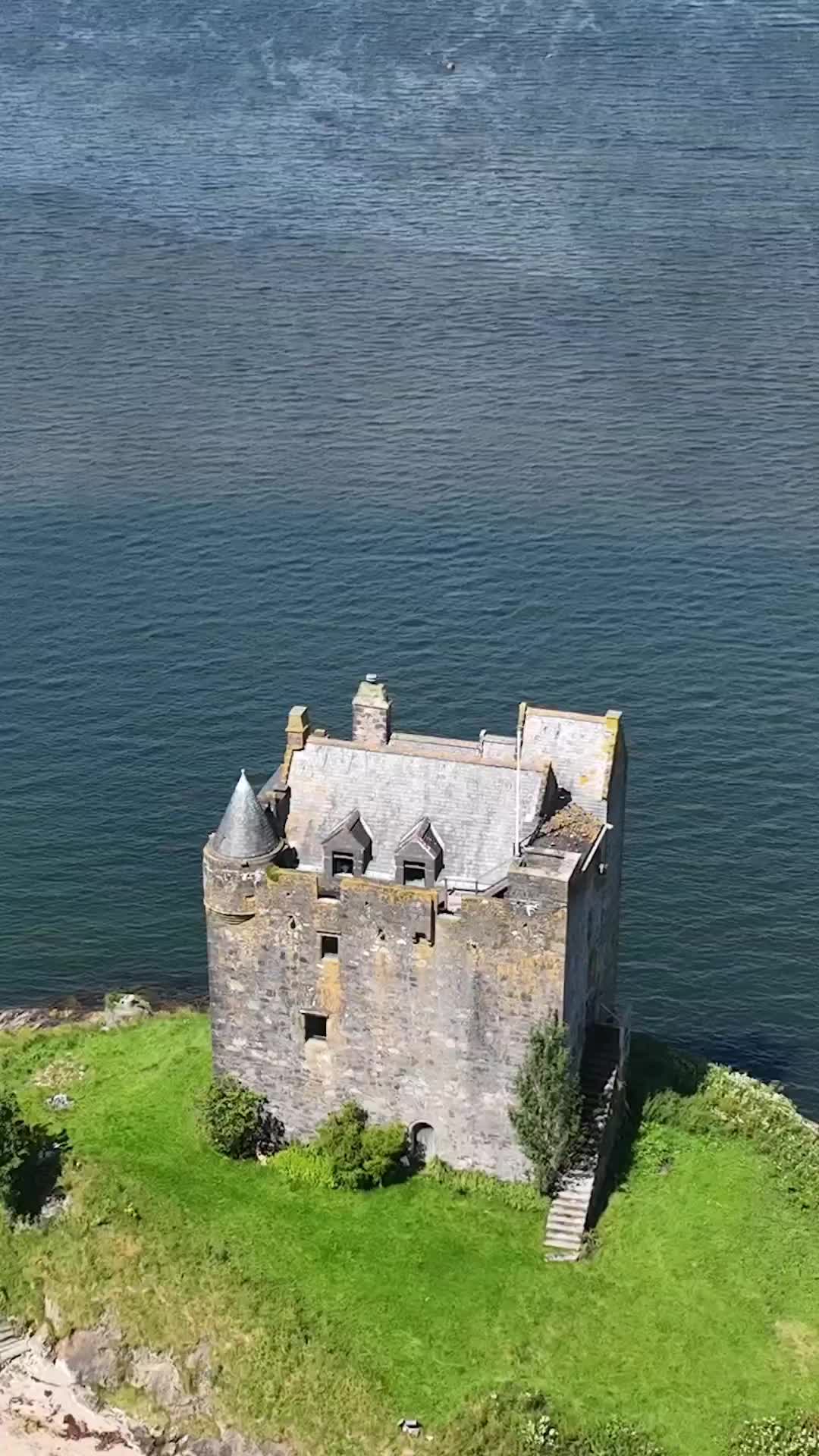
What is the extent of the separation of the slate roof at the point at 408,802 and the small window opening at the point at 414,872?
0.59 m

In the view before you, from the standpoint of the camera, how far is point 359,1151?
65.1m

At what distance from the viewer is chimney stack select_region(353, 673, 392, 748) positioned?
67000 millimetres

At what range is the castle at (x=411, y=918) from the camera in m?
62.1

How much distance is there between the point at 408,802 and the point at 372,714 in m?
3.73

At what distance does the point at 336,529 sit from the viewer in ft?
400

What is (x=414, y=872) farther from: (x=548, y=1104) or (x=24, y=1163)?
(x=24, y=1163)

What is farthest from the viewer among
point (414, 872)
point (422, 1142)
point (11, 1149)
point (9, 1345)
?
point (422, 1142)

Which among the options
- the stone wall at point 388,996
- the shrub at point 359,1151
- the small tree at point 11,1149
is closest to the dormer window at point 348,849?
the stone wall at point 388,996

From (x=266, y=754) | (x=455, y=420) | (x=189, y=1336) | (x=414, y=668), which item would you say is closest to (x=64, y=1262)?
(x=189, y=1336)

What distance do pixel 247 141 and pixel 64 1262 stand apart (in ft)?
485

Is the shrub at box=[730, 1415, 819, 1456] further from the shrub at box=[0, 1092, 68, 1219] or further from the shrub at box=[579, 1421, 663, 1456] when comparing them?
the shrub at box=[0, 1092, 68, 1219]

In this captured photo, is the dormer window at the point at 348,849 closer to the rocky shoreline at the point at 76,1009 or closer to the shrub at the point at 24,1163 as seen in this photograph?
the shrub at the point at 24,1163

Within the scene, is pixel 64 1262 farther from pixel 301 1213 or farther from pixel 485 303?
pixel 485 303

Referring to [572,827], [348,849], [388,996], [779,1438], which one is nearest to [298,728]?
[348,849]
